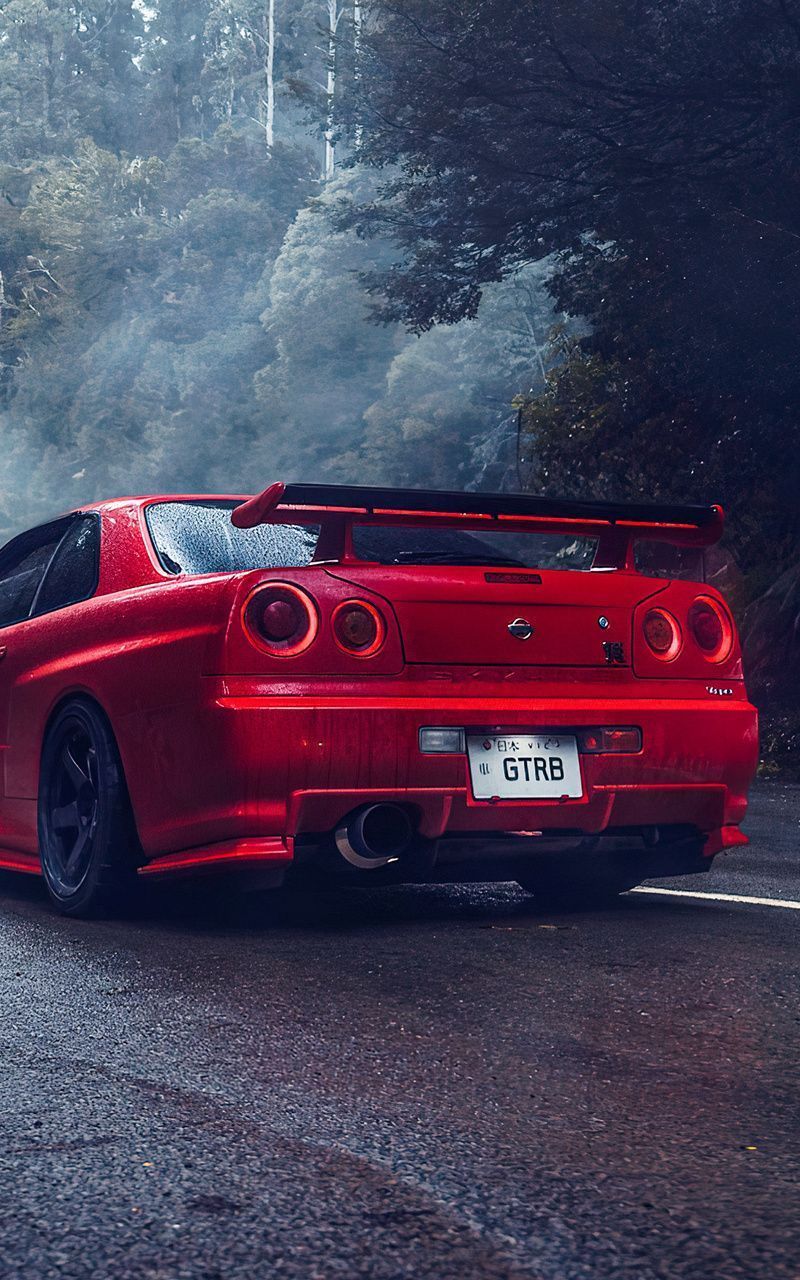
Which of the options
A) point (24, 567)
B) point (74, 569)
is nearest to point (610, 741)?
point (74, 569)

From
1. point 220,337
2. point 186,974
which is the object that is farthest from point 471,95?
point 220,337

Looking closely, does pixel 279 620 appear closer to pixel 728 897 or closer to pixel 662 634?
pixel 662 634

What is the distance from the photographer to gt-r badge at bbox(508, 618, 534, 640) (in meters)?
5.12

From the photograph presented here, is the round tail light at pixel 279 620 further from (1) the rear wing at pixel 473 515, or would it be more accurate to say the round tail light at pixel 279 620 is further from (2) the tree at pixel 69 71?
(2) the tree at pixel 69 71

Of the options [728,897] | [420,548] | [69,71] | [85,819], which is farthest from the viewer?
[69,71]

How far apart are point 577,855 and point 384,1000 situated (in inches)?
54.8

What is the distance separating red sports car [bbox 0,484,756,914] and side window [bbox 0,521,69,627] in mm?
616

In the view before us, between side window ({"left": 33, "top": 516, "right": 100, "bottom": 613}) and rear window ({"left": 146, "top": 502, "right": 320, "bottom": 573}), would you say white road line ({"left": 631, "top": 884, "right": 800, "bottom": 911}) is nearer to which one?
rear window ({"left": 146, "top": 502, "right": 320, "bottom": 573})

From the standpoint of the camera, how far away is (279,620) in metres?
4.88

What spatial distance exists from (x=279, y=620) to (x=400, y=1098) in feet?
6.62

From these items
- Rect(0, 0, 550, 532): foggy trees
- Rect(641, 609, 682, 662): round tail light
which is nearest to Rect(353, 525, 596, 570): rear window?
Rect(641, 609, 682, 662): round tail light

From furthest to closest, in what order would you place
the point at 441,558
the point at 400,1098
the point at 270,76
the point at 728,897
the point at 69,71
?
1. the point at 69,71
2. the point at 270,76
3. the point at 728,897
4. the point at 441,558
5. the point at 400,1098

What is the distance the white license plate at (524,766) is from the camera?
4.95m

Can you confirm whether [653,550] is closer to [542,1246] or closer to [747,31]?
[747,31]
